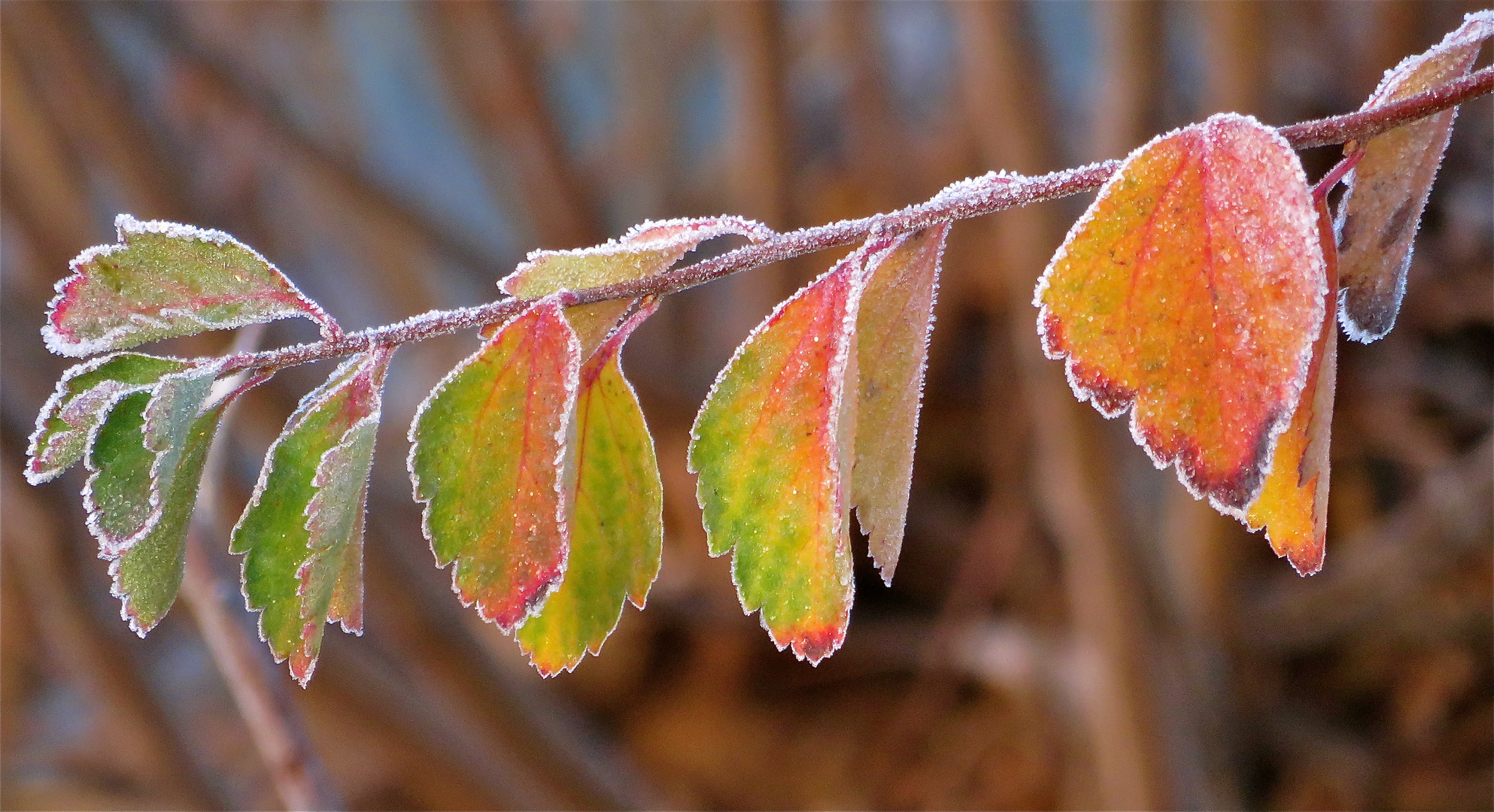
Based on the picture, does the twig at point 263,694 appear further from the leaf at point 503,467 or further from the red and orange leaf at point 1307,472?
the red and orange leaf at point 1307,472

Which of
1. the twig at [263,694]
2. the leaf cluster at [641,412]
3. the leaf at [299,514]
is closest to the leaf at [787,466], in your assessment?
the leaf cluster at [641,412]

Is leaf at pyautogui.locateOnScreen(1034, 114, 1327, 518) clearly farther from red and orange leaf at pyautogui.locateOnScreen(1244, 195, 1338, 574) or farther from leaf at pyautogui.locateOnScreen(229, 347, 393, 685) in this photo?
leaf at pyautogui.locateOnScreen(229, 347, 393, 685)

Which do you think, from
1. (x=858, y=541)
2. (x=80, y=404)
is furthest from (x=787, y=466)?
(x=858, y=541)

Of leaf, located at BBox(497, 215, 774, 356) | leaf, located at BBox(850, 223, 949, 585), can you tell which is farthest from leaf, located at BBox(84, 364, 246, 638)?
leaf, located at BBox(850, 223, 949, 585)

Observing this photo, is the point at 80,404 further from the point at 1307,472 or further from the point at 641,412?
the point at 1307,472

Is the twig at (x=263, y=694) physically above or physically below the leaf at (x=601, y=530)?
below

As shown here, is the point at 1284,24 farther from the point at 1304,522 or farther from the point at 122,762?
the point at 122,762
